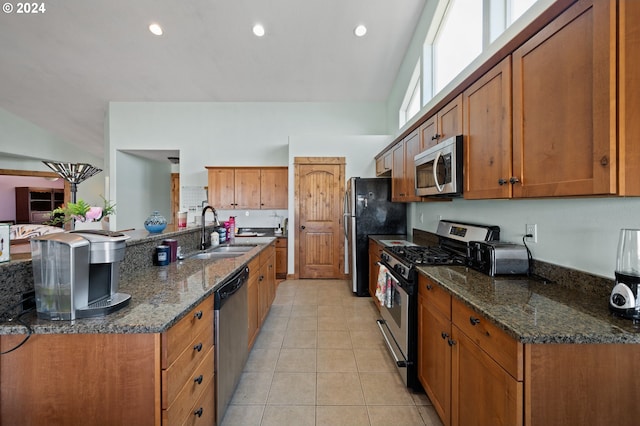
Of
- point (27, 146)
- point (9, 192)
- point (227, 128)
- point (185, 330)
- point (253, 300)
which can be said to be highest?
point (227, 128)

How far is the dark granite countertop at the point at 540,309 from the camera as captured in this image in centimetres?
92

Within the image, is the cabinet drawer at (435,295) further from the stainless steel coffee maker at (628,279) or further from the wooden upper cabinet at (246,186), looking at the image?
the wooden upper cabinet at (246,186)

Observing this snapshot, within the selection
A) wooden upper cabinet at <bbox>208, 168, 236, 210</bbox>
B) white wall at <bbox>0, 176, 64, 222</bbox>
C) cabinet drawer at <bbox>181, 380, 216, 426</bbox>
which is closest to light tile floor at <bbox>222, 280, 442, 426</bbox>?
cabinet drawer at <bbox>181, 380, 216, 426</bbox>

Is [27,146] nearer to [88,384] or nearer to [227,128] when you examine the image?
[227,128]

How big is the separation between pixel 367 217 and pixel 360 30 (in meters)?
2.59

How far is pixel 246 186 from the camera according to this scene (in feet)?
16.8

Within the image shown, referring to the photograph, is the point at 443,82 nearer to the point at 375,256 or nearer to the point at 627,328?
the point at 375,256

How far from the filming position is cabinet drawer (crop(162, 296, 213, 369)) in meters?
1.05

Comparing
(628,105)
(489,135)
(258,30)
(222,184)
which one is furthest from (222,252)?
(258,30)

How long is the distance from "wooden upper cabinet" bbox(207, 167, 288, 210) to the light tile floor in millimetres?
2414

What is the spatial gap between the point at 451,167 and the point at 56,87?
699cm

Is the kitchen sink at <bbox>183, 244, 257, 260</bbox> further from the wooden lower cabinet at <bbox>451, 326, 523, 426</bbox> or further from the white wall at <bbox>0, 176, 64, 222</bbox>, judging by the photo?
the white wall at <bbox>0, 176, 64, 222</bbox>

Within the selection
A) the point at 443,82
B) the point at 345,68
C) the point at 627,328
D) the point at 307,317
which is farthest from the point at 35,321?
the point at 345,68

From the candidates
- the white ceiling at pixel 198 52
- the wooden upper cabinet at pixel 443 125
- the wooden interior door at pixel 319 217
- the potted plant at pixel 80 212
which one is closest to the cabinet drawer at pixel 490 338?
the wooden upper cabinet at pixel 443 125
